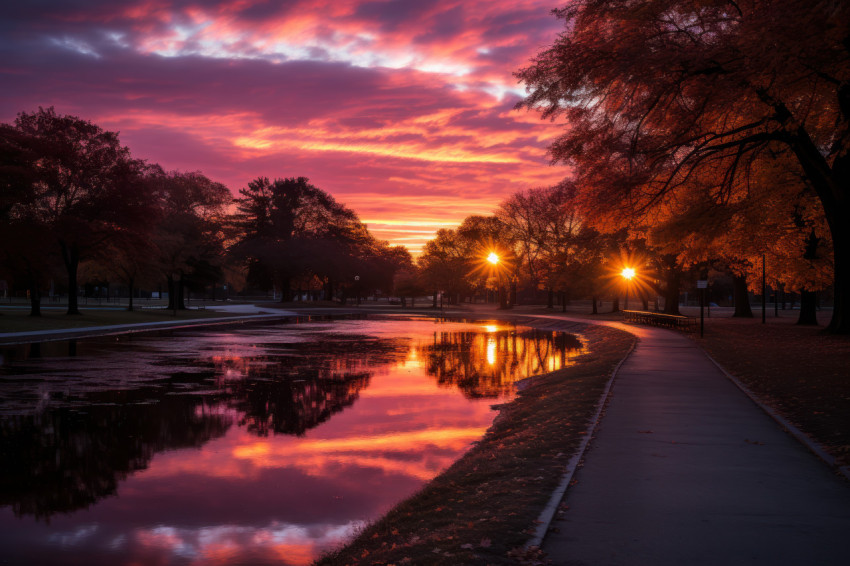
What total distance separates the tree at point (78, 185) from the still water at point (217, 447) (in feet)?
64.5

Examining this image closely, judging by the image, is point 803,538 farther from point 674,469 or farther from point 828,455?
point 828,455

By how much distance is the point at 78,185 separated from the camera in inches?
1729

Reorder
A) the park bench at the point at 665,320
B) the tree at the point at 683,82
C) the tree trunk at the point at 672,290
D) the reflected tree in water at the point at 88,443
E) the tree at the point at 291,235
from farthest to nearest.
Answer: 1. the tree at the point at 291,235
2. the tree trunk at the point at 672,290
3. the park bench at the point at 665,320
4. the tree at the point at 683,82
5. the reflected tree in water at the point at 88,443

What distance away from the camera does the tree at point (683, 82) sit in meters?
14.3

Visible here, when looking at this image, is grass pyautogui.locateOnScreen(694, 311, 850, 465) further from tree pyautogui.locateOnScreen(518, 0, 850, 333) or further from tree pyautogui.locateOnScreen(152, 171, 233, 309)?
tree pyautogui.locateOnScreen(152, 171, 233, 309)

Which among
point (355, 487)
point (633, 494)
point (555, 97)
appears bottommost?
point (355, 487)

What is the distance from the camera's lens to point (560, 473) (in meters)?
8.70

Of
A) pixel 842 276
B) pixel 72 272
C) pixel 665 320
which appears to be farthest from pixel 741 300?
pixel 72 272

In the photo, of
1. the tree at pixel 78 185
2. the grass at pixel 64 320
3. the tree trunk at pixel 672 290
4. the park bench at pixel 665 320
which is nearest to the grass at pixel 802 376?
the park bench at pixel 665 320

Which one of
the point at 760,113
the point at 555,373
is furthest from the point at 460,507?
the point at 760,113

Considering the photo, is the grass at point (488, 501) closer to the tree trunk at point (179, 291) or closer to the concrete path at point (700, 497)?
the concrete path at point (700, 497)

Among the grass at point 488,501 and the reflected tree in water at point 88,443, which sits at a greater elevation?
the grass at point 488,501

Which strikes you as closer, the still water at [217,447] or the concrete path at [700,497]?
the concrete path at [700,497]

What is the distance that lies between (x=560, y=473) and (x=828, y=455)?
3914 millimetres
